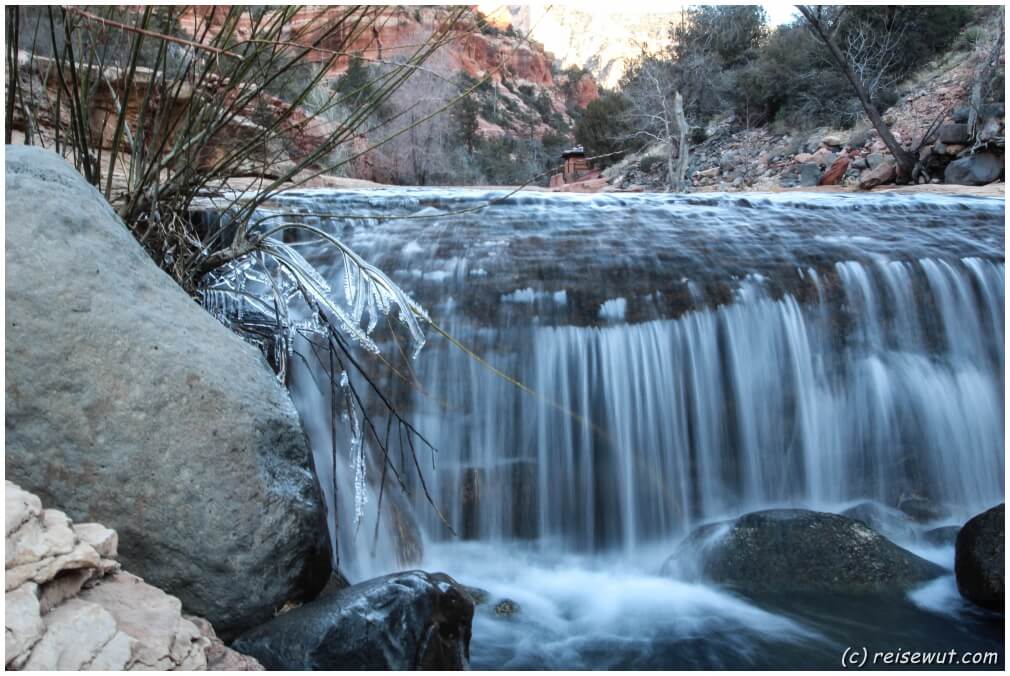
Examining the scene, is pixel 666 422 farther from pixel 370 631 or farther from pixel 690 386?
pixel 370 631

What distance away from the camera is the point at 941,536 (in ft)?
12.0

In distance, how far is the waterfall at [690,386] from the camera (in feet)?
12.4

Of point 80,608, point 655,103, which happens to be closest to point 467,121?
point 655,103

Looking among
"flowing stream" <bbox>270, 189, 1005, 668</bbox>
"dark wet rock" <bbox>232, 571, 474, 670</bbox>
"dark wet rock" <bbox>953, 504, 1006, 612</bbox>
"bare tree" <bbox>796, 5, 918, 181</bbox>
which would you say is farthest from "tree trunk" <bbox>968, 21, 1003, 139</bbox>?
"dark wet rock" <bbox>232, 571, 474, 670</bbox>

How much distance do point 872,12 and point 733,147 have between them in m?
4.30

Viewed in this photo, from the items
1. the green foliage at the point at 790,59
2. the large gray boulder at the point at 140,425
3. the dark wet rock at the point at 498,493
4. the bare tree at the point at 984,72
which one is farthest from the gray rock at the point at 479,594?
the green foliage at the point at 790,59

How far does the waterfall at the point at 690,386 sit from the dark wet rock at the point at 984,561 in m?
0.85

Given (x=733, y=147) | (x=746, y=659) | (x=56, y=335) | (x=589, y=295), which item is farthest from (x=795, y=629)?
(x=733, y=147)

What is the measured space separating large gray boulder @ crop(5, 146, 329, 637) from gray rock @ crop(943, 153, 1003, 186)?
11210mm

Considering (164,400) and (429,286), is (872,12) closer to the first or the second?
(429,286)

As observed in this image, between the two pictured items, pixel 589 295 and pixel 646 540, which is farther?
pixel 589 295

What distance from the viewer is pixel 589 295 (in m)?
4.58

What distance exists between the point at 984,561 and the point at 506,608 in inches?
77.0

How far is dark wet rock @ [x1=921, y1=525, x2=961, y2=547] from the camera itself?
143 inches
